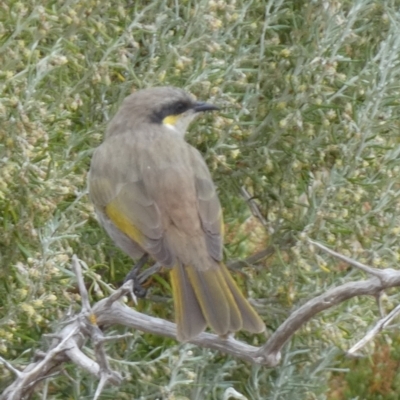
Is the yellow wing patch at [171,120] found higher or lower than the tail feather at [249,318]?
higher

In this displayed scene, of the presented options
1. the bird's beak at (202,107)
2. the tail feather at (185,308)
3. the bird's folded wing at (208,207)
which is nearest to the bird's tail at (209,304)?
the tail feather at (185,308)

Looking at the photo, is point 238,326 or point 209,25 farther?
point 209,25

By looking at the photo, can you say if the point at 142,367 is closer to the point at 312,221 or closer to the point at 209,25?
the point at 312,221

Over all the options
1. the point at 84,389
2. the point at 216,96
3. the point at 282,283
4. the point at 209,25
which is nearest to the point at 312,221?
the point at 282,283

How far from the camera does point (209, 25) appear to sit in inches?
120

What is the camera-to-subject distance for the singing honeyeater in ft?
9.33

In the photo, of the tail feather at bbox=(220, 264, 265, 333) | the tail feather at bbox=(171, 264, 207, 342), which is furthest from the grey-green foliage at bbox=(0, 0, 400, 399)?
the tail feather at bbox=(220, 264, 265, 333)

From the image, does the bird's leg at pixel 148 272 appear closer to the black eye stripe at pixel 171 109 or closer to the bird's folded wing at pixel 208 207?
the bird's folded wing at pixel 208 207

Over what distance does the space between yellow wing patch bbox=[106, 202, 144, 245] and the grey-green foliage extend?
0.09 m

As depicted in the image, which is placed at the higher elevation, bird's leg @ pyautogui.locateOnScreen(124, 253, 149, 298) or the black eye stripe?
the black eye stripe

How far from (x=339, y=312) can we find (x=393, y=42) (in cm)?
96

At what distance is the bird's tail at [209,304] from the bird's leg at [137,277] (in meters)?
0.36

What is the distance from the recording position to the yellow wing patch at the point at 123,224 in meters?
3.08

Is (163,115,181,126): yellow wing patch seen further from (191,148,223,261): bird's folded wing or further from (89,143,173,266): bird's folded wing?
(89,143,173,266): bird's folded wing
